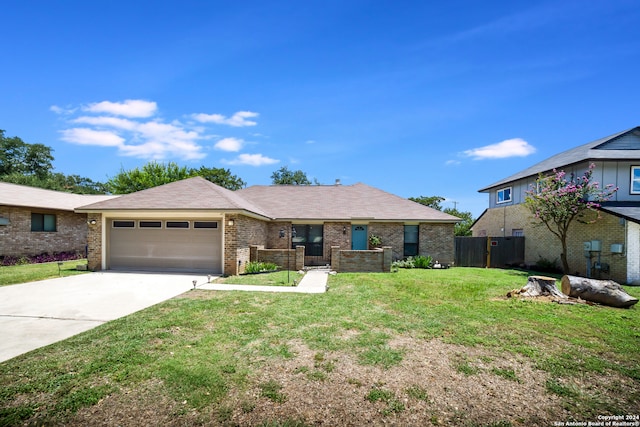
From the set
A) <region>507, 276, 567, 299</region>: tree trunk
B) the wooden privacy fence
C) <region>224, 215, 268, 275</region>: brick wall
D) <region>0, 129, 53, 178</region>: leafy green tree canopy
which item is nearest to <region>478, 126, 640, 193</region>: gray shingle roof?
the wooden privacy fence

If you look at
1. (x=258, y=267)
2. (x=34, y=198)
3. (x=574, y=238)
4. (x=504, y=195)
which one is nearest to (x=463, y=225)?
(x=504, y=195)

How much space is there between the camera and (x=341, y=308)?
7375 mm

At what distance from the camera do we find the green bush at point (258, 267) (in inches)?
513

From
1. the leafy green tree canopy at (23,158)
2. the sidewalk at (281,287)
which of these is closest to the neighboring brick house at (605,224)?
the sidewalk at (281,287)

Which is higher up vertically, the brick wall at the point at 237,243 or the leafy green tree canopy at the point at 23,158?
the leafy green tree canopy at the point at 23,158

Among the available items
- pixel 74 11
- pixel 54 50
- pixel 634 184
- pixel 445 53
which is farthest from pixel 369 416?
pixel 634 184

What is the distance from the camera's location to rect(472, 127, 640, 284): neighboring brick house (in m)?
12.4

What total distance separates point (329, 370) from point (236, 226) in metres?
9.15

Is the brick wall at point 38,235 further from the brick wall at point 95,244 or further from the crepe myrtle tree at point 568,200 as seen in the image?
the crepe myrtle tree at point 568,200

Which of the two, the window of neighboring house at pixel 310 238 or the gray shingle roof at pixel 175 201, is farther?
the window of neighboring house at pixel 310 238

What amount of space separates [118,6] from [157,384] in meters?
10.8

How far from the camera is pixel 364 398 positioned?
3.54 metres

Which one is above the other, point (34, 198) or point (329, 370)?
point (34, 198)

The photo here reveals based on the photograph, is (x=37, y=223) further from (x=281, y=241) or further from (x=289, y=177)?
(x=289, y=177)
